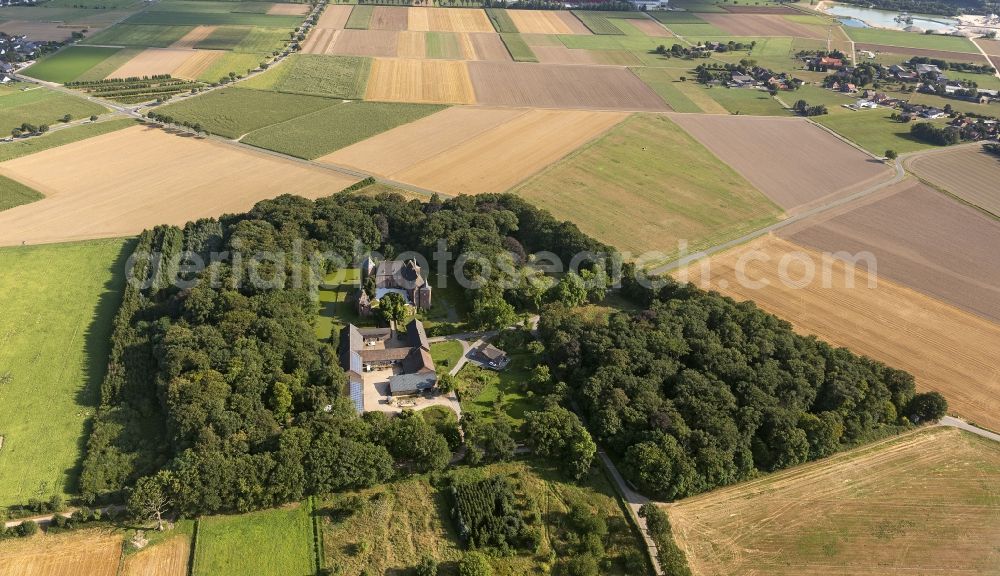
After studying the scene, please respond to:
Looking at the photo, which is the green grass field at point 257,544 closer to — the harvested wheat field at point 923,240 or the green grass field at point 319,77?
the harvested wheat field at point 923,240

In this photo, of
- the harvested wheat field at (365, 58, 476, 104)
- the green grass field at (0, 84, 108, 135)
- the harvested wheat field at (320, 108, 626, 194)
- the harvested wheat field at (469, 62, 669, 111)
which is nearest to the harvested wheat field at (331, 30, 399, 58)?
the harvested wheat field at (365, 58, 476, 104)

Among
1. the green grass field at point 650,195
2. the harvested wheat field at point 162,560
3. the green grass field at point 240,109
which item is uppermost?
the green grass field at point 240,109

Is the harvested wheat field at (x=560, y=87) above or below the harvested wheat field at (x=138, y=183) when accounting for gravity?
above

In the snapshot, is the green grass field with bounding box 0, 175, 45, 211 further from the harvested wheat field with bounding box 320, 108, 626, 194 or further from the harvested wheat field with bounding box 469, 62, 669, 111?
the harvested wheat field with bounding box 469, 62, 669, 111

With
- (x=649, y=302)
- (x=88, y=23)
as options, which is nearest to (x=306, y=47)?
(x=88, y=23)

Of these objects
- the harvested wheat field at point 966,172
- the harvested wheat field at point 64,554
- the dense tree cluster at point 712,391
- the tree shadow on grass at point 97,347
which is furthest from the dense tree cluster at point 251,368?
the harvested wheat field at point 966,172

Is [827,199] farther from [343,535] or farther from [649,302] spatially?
[343,535]

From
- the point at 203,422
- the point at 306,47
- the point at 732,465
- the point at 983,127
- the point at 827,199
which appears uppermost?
the point at 306,47
